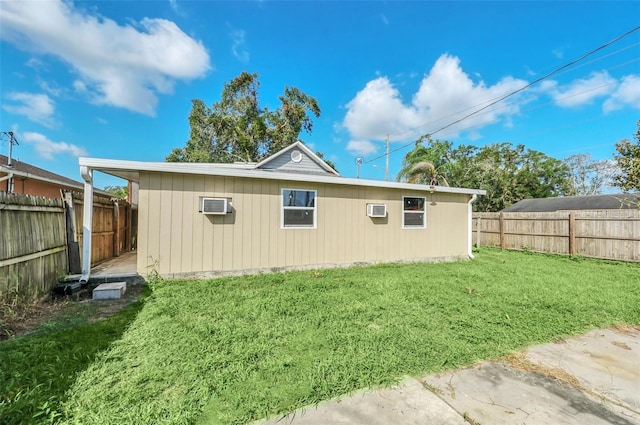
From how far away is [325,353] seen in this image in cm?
259

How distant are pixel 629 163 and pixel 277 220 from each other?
6273 millimetres

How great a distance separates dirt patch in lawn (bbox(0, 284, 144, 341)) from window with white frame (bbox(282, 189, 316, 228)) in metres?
3.14

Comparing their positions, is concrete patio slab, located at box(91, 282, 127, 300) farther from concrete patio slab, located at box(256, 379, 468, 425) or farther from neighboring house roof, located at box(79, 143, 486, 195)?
concrete patio slab, located at box(256, 379, 468, 425)

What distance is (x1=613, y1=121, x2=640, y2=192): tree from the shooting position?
4.17m

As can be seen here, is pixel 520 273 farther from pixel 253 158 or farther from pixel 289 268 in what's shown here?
pixel 253 158

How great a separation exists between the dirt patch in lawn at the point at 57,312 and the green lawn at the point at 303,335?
1.47ft

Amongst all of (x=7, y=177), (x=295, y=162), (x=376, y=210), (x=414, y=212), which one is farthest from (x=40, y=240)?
(x=295, y=162)

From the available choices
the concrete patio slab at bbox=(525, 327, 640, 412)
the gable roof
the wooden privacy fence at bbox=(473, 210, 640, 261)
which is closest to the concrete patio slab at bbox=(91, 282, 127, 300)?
the concrete patio slab at bbox=(525, 327, 640, 412)

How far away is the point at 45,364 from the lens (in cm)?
229

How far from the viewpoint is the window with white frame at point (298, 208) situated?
A: 6344 millimetres

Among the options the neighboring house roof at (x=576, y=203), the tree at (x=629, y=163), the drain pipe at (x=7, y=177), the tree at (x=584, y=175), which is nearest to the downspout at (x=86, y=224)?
the drain pipe at (x=7, y=177)

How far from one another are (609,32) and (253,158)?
18.4 meters

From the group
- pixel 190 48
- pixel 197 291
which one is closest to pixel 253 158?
pixel 190 48

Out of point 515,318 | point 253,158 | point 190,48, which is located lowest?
point 515,318
